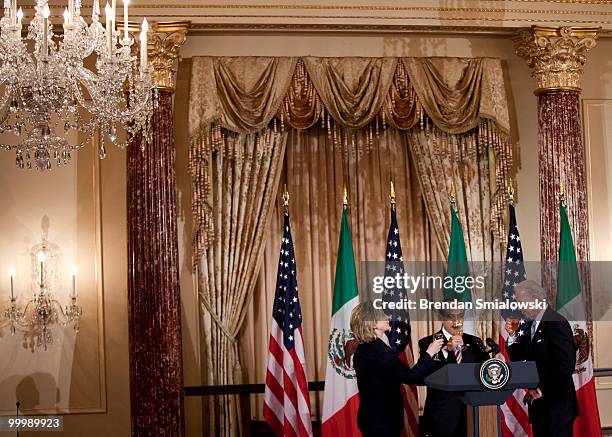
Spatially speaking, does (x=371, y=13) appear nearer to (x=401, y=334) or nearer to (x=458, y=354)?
(x=401, y=334)

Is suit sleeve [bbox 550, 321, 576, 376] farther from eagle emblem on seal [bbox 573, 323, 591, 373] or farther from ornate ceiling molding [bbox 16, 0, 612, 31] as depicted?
ornate ceiling molding [bbox 16, 0, 612, 31]

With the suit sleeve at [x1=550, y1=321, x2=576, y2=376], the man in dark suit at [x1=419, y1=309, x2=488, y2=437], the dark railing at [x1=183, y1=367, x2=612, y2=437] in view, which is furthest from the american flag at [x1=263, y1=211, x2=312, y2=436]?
the suit sleeve at [x1=550, y1=321, x2=576, y2=376]

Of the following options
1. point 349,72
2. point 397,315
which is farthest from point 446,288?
point 349,72

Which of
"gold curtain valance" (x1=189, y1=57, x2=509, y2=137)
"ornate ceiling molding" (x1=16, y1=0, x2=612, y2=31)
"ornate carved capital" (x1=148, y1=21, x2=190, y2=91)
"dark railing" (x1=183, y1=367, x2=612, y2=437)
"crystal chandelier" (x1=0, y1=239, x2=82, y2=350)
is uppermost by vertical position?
"ornate ceiling molding" (x1=16, y1=0, x2=612, y2=31)

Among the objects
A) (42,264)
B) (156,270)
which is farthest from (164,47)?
(42,264)

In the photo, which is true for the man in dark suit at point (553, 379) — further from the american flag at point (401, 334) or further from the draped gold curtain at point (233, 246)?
the draped gold curtain at point (233, 246)

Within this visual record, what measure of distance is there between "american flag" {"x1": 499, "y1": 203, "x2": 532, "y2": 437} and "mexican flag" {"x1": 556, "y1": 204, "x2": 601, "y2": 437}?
0.34m

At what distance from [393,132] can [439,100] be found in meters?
0.58

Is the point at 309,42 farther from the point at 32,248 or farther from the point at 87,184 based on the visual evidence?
the point at 32,248

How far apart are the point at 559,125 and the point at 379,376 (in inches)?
122

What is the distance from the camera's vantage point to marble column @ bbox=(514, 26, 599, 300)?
8062 mm

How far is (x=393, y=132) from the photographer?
8531 millimetres

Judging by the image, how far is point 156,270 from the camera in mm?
7578

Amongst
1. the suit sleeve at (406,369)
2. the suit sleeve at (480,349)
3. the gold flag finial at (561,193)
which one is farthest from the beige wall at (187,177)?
the suit sleeve at (406,369)
